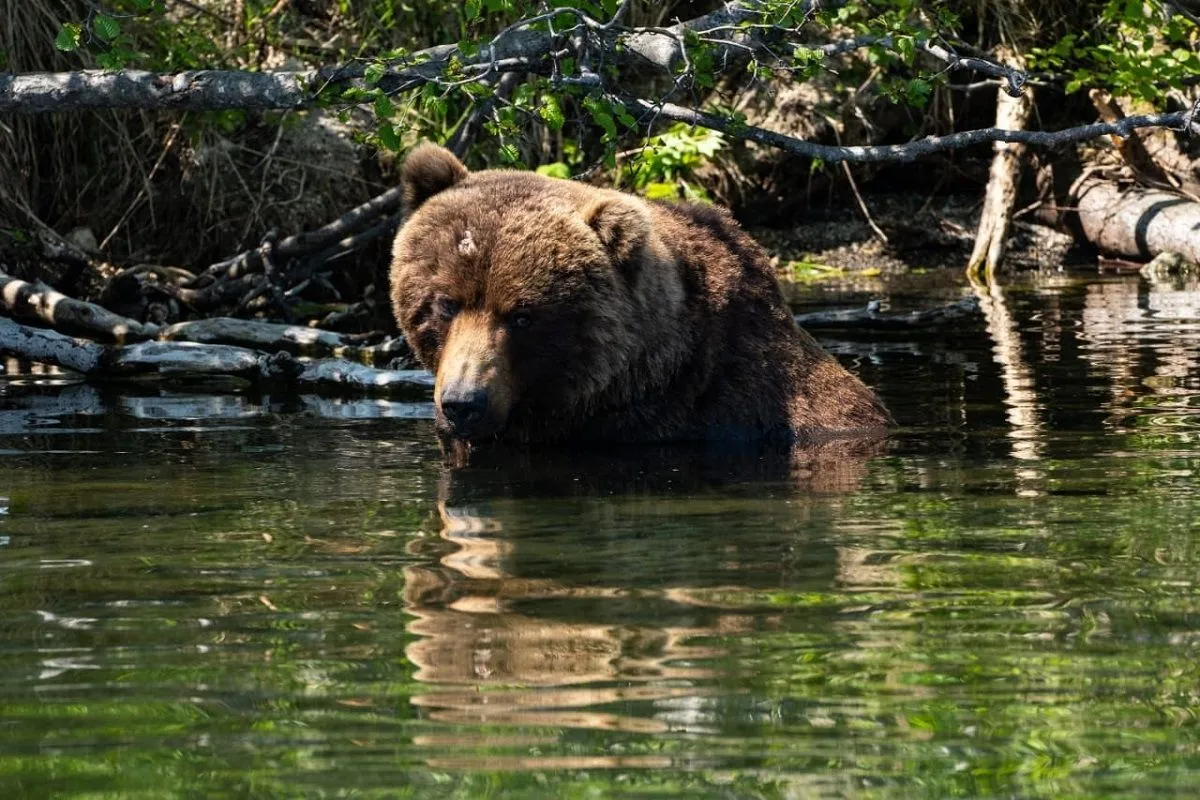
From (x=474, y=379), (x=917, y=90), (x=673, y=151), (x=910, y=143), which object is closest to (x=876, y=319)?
(x=673, y=151)

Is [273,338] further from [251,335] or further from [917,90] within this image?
[917,90]

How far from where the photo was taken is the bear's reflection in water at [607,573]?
10.4 feet

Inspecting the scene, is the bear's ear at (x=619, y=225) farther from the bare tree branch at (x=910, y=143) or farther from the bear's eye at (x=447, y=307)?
the bare tree branch at (x=910, y=143)

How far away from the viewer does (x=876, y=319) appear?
36.6 ft

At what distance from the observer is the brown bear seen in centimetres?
633

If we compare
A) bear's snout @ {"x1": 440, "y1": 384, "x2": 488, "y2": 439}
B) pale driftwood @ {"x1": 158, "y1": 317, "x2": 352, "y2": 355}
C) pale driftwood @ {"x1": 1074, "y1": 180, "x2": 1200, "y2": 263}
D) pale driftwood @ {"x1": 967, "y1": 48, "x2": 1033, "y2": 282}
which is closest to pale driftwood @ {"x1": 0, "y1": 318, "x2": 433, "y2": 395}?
pale driftwood @ {"x1": 158, "y1": 317, "x2": 352, "y2": 355}

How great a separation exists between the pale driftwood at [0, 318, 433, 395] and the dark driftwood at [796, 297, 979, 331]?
10.8 feet

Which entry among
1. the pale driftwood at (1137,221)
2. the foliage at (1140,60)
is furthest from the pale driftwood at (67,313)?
the pale driftwood at (1137,221)

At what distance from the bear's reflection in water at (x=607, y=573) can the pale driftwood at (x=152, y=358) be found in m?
2.62

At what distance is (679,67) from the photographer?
8078 millimetres

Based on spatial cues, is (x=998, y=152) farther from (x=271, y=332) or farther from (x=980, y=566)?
(x=980, y=566)

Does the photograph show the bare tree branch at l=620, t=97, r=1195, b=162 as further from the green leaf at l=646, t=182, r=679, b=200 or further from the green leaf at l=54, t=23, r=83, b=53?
the green leaf at l=646, t=182, r=679, b=200

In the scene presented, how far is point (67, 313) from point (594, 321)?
453 centimetres

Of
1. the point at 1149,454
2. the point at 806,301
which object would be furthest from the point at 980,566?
the point at 806,301
